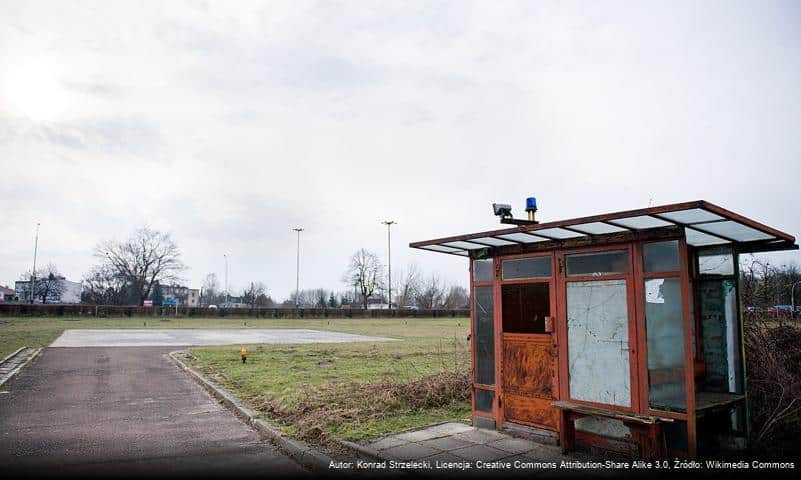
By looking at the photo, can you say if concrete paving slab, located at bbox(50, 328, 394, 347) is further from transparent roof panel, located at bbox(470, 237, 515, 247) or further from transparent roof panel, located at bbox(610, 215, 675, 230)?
transparent roof panel, located at bbox(610, 215, 675, 230)

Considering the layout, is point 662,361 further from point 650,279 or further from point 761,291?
point 761,291

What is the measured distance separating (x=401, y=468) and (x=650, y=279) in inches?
140

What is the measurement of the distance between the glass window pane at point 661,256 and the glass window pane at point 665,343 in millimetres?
136

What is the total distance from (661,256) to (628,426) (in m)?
1.96

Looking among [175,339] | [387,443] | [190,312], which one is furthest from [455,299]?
[387,443]

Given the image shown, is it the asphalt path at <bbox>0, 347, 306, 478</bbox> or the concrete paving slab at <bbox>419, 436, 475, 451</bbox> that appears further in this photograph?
the concrete paving slab at <bbox>419, 436, 475, 451</bbox>

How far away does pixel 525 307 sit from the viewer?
301 inches

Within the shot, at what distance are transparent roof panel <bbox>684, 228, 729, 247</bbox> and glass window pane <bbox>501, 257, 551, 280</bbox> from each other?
1.73m

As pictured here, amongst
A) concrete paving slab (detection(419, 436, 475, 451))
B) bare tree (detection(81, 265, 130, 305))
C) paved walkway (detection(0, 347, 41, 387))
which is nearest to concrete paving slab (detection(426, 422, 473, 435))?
concrete paving slab (detection(419, 436, 475, 451))

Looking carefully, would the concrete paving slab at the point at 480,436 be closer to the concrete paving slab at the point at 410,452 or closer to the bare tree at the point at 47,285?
the concrete paving slab at the point at 410,452

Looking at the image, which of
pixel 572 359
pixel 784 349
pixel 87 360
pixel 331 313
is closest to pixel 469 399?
pixel 572 359

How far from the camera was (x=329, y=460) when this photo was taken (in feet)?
21.4

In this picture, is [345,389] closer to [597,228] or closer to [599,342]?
[599,342]

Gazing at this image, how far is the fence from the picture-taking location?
5397 cm
